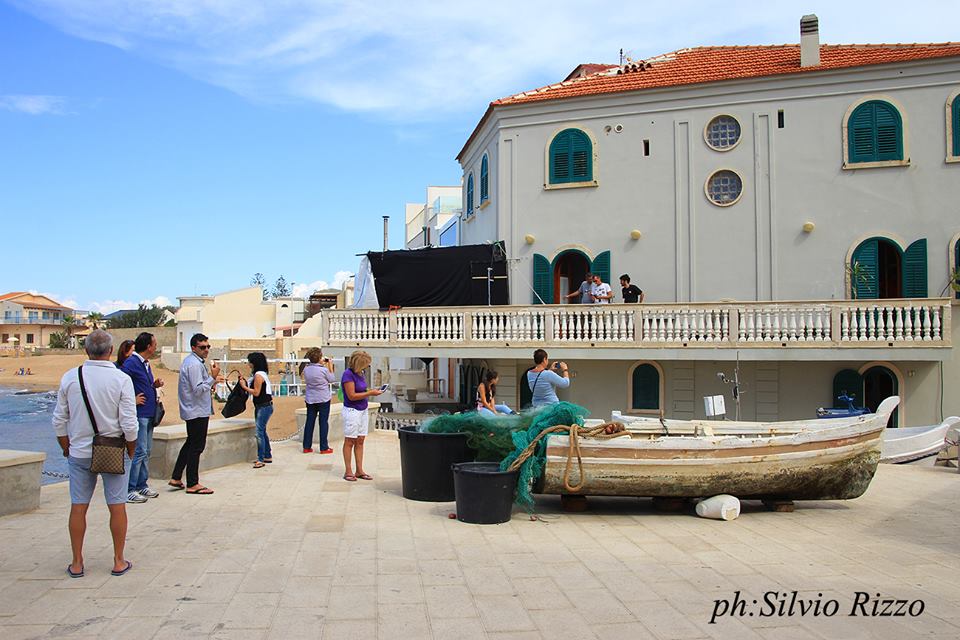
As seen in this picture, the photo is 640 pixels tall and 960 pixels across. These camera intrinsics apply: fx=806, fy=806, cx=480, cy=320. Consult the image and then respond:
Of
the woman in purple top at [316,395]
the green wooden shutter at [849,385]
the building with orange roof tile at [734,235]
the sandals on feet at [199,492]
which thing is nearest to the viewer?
the sandals on feet at [199,492]

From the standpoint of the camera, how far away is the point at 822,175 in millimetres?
19594

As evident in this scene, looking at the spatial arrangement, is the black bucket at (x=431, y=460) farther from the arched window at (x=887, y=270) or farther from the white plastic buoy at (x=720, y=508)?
the arched window at (x=887, y=270)

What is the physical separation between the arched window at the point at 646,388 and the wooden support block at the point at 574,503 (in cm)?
1104

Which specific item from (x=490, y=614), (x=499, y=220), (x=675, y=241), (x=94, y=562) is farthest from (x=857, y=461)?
(x=499, y=220)

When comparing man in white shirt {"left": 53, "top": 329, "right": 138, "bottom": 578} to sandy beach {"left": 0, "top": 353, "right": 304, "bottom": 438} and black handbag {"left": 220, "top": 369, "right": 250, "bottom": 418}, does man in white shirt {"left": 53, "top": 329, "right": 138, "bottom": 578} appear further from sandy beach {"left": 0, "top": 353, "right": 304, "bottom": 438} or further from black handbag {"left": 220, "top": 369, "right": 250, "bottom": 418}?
sandy beach {"left": 0, "top": 353, "right": 304, "bottom": 438}

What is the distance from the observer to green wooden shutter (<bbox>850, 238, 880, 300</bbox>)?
19.1m

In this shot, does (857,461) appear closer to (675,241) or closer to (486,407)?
(486,407)

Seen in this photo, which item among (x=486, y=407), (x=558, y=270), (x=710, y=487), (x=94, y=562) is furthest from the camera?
(x=558, y=270)

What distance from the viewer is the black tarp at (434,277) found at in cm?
2109

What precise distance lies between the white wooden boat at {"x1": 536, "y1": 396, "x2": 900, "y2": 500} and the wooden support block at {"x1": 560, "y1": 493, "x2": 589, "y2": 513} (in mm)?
388

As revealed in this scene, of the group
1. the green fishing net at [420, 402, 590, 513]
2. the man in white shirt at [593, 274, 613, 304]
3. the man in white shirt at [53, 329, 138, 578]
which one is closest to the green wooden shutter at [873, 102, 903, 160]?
the man in white shirt at [593, 274, 613, 304]

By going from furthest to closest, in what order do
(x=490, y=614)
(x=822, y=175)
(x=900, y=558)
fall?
(x=822, y=175) → (x=900, y=558) → (x=490, y=614)

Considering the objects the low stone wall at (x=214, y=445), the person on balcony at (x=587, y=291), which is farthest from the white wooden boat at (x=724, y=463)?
the person on balcony at (x=587, y=291)

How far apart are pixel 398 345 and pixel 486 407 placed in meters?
8.31
